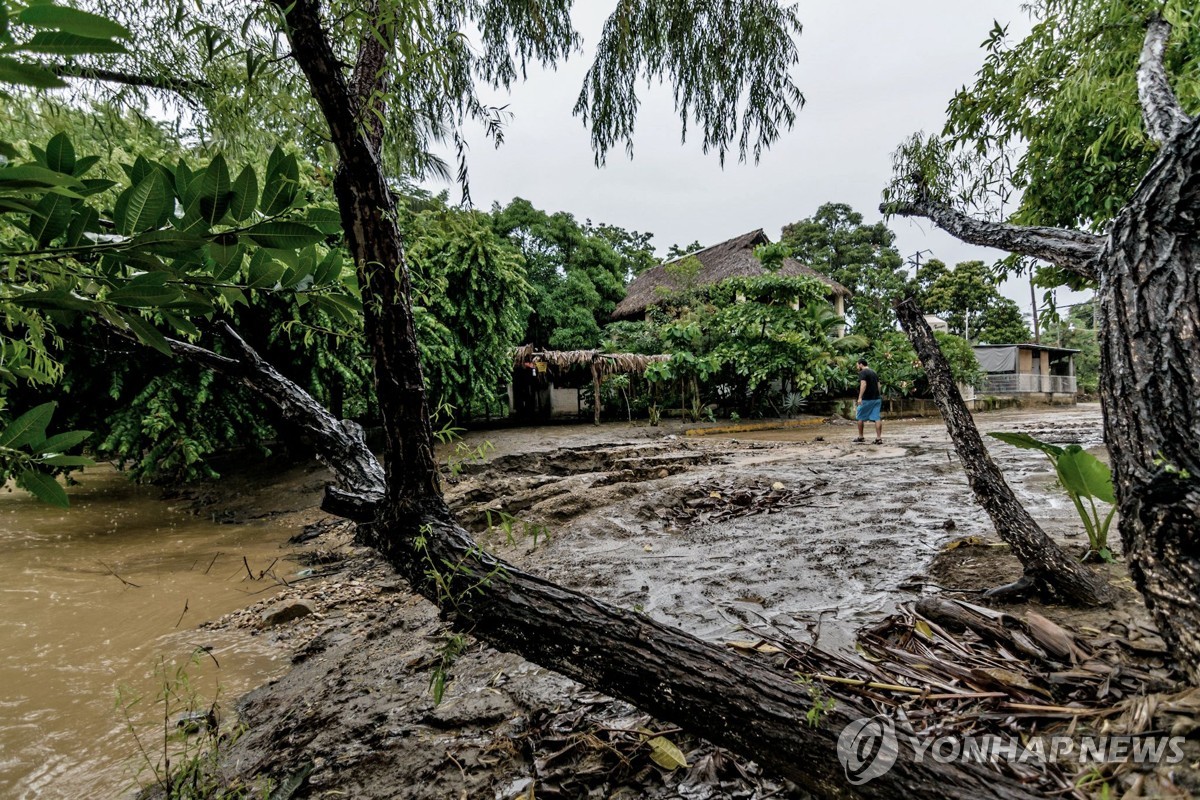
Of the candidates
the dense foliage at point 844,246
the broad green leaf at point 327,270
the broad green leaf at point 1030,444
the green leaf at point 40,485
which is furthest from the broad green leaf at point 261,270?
the dense foliage at point 844,246

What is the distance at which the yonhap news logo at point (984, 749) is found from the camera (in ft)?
3.72

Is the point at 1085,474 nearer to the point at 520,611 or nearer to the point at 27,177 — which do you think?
the point at 520,611

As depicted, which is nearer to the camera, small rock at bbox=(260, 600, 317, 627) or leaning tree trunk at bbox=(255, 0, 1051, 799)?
leaning tree trunk at bbox=(255, 0, 1051, 799)

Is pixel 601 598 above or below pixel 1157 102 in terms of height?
below

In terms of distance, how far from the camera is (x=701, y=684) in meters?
1.28

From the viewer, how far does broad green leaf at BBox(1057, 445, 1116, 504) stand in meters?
2.30

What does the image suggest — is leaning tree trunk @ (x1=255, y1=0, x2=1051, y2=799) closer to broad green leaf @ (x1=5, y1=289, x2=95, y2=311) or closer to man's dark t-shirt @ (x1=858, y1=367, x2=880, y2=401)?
broad green leaf @ (x1=5, y1=289, x2=95, y2=311)

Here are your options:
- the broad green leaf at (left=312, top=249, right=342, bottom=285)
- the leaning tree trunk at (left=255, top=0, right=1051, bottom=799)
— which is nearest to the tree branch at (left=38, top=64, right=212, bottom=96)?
the leaning tree trunk at (left=255, top=0, right=1051, bottom=799)

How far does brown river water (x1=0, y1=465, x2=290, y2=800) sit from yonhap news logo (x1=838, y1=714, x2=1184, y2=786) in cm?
256

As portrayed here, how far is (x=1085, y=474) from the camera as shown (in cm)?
235

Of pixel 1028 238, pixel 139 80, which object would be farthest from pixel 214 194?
pixel 1028 238

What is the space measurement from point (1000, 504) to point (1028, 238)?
1.18 metres

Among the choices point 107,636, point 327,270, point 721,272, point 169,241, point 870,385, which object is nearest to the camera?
point 169,241

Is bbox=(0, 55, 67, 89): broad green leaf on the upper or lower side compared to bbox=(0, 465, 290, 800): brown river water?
upper
